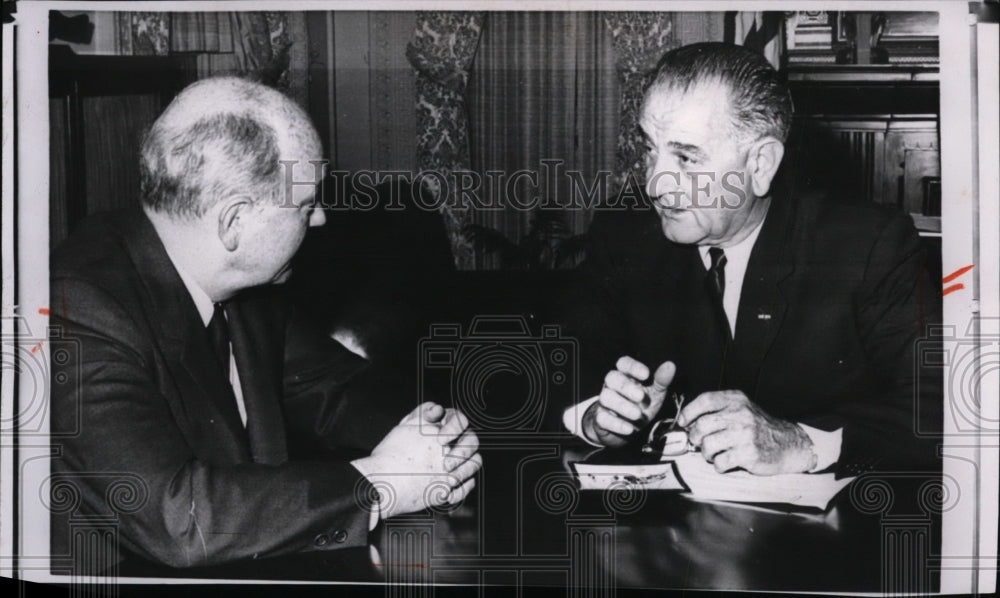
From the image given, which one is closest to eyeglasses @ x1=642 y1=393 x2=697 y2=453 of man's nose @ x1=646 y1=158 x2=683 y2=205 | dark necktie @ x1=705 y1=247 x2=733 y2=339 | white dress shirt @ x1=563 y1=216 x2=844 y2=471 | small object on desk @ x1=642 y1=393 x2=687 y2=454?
small object on desk @ x1=642 y1=393 x2=687 y2=454


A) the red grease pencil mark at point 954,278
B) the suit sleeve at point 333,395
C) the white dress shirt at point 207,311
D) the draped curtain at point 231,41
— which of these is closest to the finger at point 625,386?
the suit sleeve at point 333,395

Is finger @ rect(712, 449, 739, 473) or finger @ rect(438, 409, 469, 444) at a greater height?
finger @ rect(438, 409, 469, 444)

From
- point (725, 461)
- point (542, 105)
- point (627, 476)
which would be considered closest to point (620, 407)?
point (627, 476)

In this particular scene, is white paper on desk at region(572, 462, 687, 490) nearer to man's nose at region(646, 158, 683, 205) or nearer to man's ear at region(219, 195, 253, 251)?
man's nose at region(646, 158, 683, 205)

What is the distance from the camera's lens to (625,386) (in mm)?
2672

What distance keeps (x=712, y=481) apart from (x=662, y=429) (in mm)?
184

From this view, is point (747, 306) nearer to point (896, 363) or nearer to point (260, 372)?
point (896, 363)

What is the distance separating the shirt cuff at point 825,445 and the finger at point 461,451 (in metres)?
0.86

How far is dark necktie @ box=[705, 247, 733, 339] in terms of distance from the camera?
2.68 metres

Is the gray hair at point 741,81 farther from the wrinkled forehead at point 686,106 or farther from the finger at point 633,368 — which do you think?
the finger at point 633,368

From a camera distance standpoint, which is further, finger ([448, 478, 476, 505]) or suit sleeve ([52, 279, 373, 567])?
finger ([448, 478, 476, 505])

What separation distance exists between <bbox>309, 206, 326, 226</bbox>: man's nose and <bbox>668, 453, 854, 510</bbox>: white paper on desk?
3.56 ft

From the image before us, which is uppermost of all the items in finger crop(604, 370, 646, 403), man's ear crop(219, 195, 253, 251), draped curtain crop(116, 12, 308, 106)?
draped curtain crop(116, 12, 308, 106)

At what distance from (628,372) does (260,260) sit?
38.7 inches
